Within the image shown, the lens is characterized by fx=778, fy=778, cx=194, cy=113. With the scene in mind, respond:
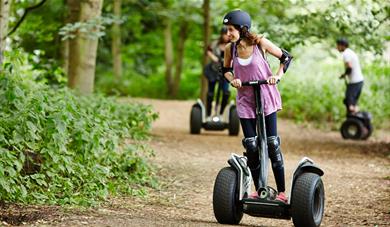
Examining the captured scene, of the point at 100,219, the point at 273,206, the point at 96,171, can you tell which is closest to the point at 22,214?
the point at 100,219

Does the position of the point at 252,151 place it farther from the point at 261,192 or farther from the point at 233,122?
the point at 233,122

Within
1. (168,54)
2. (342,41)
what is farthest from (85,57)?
(168,54)

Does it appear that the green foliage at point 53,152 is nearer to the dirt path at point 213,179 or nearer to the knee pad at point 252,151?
the dirt path at point 213,179

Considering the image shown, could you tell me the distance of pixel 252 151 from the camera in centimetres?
687

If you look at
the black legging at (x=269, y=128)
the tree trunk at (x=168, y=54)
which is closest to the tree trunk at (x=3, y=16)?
the black legging at (x=269, y=128)

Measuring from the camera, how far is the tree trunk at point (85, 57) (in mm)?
12664

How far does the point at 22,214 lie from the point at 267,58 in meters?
2.56

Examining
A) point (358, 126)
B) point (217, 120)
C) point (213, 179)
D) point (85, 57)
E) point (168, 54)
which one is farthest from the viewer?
point (168, 54)

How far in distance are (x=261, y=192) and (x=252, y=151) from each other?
0.37 m

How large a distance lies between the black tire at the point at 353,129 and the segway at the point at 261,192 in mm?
10128

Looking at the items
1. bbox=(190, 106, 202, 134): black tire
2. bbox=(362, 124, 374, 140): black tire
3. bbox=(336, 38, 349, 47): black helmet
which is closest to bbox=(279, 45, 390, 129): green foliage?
bbox=(362, 124, 374, 140): black tire

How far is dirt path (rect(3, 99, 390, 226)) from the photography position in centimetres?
726

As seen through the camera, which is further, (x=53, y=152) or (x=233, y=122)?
(x=233, y=122)

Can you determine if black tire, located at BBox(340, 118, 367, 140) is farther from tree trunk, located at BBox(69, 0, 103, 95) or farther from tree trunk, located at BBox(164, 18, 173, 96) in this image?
tree trunk, located at BBox(164, 18, 173, 96)
